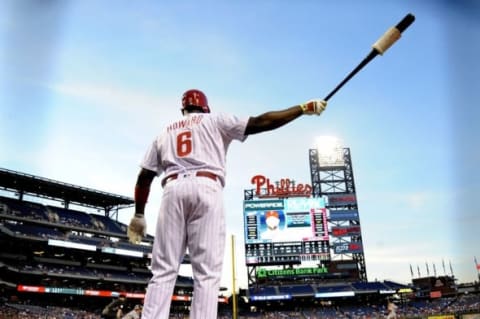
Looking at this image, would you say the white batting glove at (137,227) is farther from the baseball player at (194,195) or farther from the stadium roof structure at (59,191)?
the stadium roof structure at (59,191)

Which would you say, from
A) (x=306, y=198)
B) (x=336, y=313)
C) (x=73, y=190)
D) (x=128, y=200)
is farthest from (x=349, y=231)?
(x=73, y=190)

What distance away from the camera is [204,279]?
2510 mm

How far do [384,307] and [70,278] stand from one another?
28.4m

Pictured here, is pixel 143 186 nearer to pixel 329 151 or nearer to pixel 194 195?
pixel 194 195

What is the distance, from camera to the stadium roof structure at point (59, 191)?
36031 millimetres

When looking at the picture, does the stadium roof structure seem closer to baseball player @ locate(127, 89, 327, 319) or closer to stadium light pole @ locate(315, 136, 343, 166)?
stadium light pole @ locate(315, 136, 343, 166)

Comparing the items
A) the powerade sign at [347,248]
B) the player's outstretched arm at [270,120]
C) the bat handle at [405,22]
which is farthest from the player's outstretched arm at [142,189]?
the powerade sign at [347,248]

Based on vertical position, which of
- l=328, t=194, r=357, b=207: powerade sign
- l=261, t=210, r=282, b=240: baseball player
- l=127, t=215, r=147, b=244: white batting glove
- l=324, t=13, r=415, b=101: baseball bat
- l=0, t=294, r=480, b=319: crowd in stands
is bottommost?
l=0, t=294, r=480, b=319: crowd in stands

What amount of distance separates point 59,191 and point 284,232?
21492mm

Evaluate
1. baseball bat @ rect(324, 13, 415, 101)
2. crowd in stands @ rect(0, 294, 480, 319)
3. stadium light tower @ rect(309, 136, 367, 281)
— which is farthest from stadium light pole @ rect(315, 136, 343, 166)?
baseball bat @ rect(324, 13, 415, 101)

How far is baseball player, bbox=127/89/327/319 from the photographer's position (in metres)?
2.52

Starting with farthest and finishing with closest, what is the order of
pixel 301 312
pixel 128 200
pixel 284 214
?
1. pixel 128 200
2. pixel 301 312
3. pixel 284 214

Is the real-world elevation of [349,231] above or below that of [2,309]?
above

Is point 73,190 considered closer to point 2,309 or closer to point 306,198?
point 2,309
